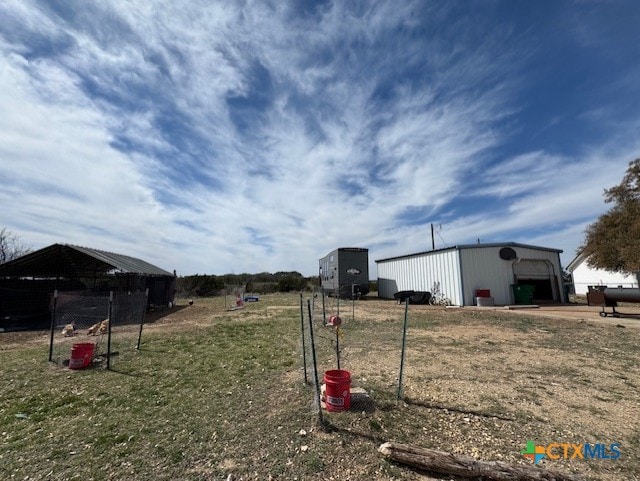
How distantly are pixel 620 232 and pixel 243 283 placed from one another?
134 feet

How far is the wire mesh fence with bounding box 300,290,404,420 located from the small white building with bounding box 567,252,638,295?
25.9m

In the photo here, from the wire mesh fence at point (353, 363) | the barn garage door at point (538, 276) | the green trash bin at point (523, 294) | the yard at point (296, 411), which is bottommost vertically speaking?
the yard at point (296, 411)

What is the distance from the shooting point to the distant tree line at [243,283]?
1564 inches

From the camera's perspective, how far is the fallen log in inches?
131

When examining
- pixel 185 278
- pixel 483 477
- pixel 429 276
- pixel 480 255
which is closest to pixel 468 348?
pixel 483 477

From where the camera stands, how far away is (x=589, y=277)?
34.3 metres

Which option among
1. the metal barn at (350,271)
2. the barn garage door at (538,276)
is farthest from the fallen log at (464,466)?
→ the metal barn at (350,271)

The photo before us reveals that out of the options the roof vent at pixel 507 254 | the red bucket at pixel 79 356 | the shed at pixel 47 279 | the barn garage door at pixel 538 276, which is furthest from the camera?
the barn garage door at pixel 538 276

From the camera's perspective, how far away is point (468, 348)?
30.9 feet

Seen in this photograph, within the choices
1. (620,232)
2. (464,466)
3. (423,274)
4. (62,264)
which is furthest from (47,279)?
(620,232)

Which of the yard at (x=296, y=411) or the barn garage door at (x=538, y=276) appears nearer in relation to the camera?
the yard at (x=296, y=411)

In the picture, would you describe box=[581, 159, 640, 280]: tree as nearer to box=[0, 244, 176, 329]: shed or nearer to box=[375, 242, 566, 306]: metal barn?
box=[375, 242, 566, 306]: metal barn

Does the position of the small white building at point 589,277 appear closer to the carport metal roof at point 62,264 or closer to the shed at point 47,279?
the shed at point 47,279

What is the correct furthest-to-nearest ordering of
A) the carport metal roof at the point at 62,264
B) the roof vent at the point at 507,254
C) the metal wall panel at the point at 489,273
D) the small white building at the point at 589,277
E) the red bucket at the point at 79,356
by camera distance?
the small white building at the point at 589,277
the roof vent at the point at 507,254
the metal wall panel at the point at 489,273
the carport metal roof at the point at 62,264
the red bucket at the point at 79,356
